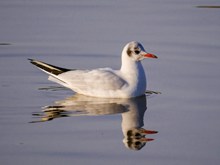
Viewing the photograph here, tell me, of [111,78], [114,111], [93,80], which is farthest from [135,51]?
[114,111]

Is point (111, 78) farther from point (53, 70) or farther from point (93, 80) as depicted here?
point (53, 70)

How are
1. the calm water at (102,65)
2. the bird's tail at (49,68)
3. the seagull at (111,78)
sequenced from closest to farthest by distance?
the calm water at (102,65) < the seagull at (111,78) < the bird's tail at (49,68)

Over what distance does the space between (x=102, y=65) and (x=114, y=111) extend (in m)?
2.81

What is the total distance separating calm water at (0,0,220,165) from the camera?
10.0 m

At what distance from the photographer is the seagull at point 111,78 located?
42.0 feet

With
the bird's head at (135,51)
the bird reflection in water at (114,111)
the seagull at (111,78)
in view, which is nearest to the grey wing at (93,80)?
the seagull at (111,78)

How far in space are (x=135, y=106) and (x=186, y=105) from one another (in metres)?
0.89

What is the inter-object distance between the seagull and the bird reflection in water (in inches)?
5.2

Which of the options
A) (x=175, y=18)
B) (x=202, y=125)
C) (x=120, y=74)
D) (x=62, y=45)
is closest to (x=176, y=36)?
(x=175, y=18)

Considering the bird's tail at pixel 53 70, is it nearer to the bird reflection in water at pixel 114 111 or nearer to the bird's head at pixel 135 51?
the bird reflection in water at pixel 114 111

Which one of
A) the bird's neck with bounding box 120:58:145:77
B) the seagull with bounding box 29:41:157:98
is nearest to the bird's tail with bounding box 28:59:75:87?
the seagull with bounding box 29:41:157:98

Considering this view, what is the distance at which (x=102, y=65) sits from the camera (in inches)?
572

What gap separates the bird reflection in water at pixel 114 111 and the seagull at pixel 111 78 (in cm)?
13

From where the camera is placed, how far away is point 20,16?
1795 cm
